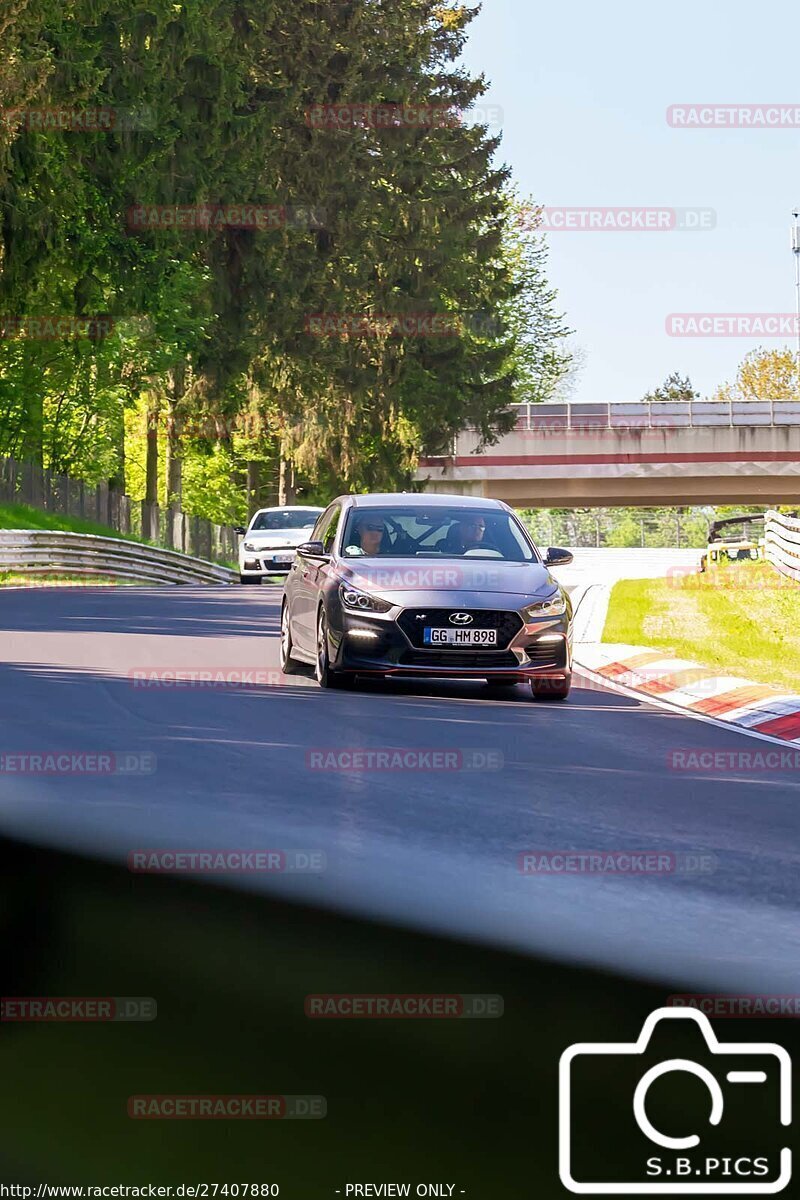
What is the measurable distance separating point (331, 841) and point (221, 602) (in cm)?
2366

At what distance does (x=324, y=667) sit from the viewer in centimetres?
1680

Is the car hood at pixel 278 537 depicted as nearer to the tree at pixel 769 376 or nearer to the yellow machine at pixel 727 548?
the yellow machine at pixel 727 548

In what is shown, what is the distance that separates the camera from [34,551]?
4259cm

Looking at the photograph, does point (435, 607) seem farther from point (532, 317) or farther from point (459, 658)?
point (532, 317)

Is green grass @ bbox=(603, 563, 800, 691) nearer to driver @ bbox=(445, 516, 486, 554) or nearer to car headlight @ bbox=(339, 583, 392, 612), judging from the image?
driver @ bbox=(445, 516, 486, 554)

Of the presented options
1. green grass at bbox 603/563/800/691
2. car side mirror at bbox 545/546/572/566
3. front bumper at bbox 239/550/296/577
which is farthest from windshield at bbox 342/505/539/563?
front bumper at bbox 239/550/296/577

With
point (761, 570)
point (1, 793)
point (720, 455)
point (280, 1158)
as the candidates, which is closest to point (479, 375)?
point (720, 455)

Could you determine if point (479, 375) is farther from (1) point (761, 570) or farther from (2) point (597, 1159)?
(2) point (597, 1159)

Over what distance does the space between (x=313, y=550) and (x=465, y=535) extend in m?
1.32

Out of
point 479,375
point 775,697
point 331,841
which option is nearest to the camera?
point 331,841

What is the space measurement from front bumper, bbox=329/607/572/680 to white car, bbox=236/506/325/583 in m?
29.9

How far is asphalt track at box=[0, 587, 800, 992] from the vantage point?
7.11 metres

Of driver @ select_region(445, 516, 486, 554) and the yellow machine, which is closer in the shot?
driver @ select_region(445, 516, 486, 554)

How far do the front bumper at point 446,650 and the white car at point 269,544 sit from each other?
29.9 metres
